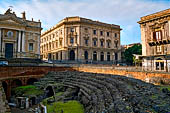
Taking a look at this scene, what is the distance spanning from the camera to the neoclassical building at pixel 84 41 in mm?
40250

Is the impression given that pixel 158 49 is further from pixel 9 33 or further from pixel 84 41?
A: pixel 9 33

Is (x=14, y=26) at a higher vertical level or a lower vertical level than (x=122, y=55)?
higher

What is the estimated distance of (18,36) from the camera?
2961 cm

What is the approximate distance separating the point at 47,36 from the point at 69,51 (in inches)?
706

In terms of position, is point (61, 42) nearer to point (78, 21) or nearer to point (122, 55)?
point (78, 21)

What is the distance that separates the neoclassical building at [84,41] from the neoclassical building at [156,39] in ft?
60.4

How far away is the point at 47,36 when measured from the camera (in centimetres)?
5319

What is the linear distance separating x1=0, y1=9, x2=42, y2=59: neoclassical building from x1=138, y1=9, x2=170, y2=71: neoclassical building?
24.7m

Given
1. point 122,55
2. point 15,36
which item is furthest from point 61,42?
point 122,55

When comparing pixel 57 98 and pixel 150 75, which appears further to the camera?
pixel 150 75

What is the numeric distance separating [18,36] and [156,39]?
1150 inches

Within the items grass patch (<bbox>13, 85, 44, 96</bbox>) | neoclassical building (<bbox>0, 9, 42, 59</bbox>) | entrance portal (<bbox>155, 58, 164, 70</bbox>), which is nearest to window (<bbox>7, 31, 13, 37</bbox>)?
neoclassical building (<bbox>0, 9, 42, 59</bbox>)

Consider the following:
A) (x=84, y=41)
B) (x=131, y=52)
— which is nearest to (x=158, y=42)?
(x=84, y=41)

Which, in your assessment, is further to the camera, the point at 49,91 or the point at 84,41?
the point at 84,41
